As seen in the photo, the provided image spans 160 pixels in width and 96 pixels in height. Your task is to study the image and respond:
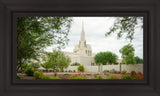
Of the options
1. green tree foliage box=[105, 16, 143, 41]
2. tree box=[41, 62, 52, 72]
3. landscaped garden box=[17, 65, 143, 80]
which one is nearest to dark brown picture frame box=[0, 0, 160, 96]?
green tree foliage box=[105, 16, 143, 41]

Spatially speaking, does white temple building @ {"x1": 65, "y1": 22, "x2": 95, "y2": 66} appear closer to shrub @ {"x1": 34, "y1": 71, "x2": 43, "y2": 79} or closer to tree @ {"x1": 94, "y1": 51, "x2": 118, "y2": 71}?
tree @ {"x1": 94, "y1": 51, "x2": 118, "y2": 71}

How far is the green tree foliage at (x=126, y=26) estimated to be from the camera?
1344mm

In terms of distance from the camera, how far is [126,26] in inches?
54.7

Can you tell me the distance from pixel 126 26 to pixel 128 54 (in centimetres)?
36

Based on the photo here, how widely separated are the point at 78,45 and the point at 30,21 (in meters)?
0.64

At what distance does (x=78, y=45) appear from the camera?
1636 millimetres

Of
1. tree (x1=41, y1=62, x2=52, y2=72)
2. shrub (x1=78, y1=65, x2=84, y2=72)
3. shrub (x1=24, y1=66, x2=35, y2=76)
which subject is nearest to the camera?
shrub (x1=24, y1=66, x2=35, y2=76)

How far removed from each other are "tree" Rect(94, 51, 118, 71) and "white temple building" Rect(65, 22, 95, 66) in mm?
69

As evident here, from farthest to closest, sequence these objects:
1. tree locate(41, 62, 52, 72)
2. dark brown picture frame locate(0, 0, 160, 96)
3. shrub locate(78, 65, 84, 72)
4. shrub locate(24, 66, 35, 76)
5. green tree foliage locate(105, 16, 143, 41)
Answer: shrub locate(78, 65, 84, 72) → tree locate(41, 62, 52, 72) → shrub locate(24, 66, 35, 76) → green tree foliage locate(105, 16, 143, 41) → dark brown picture frame locate(0, 0, 160, 96)

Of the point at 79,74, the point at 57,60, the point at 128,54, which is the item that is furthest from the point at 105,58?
the point at 57,60

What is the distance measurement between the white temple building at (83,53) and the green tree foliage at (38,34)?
0.24 meters

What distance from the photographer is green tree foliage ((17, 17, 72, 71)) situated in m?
1.40
